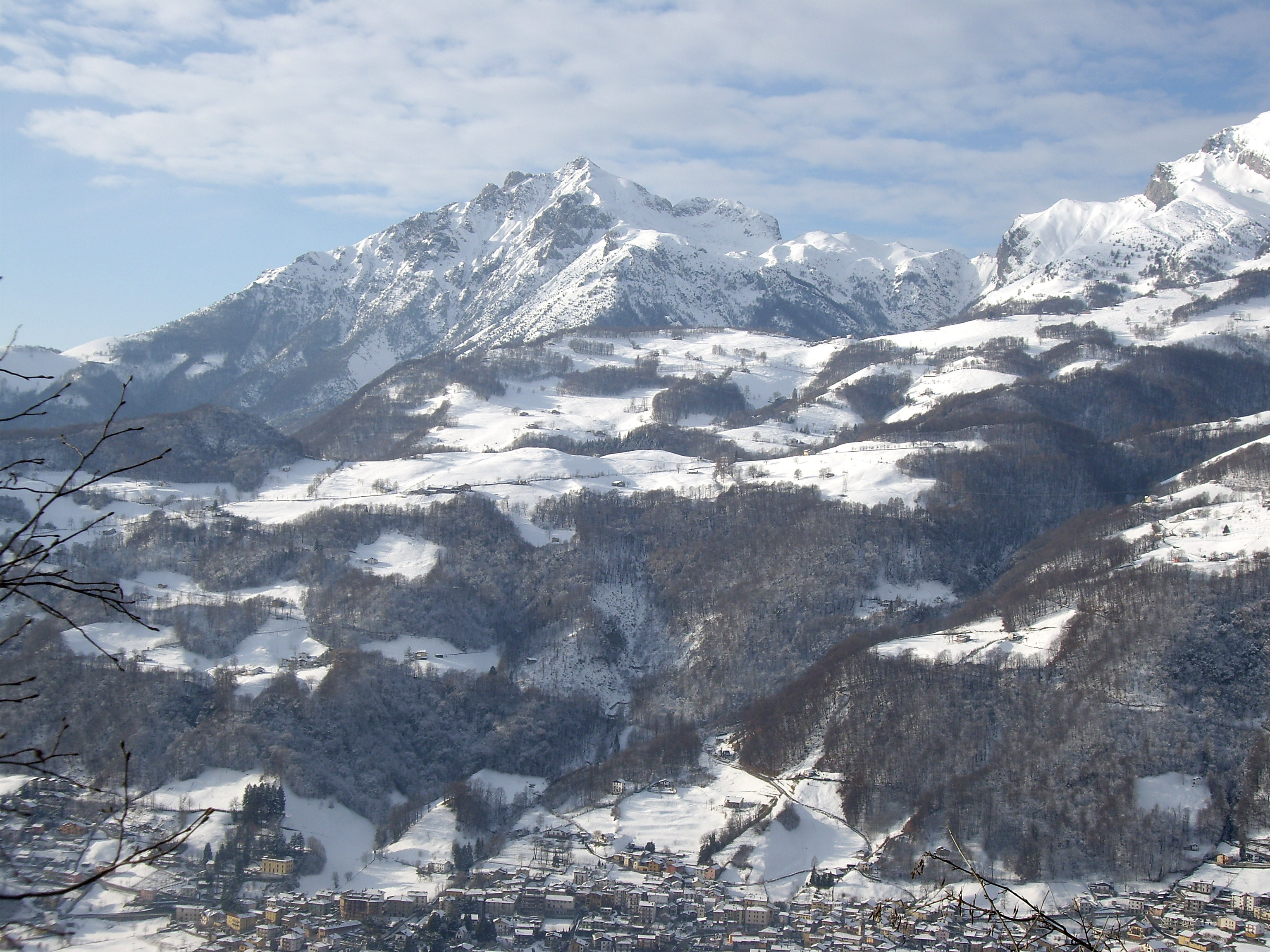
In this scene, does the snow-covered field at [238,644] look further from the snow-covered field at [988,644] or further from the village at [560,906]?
the snow-covered field at [988,644]

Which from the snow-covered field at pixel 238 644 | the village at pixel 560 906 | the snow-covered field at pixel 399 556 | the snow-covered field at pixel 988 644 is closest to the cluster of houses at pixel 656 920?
the village at pixel 560 906

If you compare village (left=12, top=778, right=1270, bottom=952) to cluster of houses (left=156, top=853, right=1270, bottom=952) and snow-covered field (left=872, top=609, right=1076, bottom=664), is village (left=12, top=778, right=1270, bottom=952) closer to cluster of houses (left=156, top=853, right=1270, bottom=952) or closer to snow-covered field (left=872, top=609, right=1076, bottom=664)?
cluster of houses (left=156, top=853, right=1270, bottom=952)

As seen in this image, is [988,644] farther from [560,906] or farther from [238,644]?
[238,644]

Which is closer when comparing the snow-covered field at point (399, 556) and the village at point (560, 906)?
the village at point (560, 906)

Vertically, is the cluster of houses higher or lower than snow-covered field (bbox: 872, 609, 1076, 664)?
lower

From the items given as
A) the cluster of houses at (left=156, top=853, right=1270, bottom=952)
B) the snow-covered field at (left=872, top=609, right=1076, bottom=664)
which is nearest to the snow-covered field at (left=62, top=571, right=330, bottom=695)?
the cluster of houses at (left=156, top=853, right=1270, bottom=952)

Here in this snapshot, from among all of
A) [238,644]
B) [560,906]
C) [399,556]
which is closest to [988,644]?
[560,906]

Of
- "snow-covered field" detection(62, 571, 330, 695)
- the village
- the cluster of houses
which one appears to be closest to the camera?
the cluster of houses

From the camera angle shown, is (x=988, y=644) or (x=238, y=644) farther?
(x=238, y=644)
